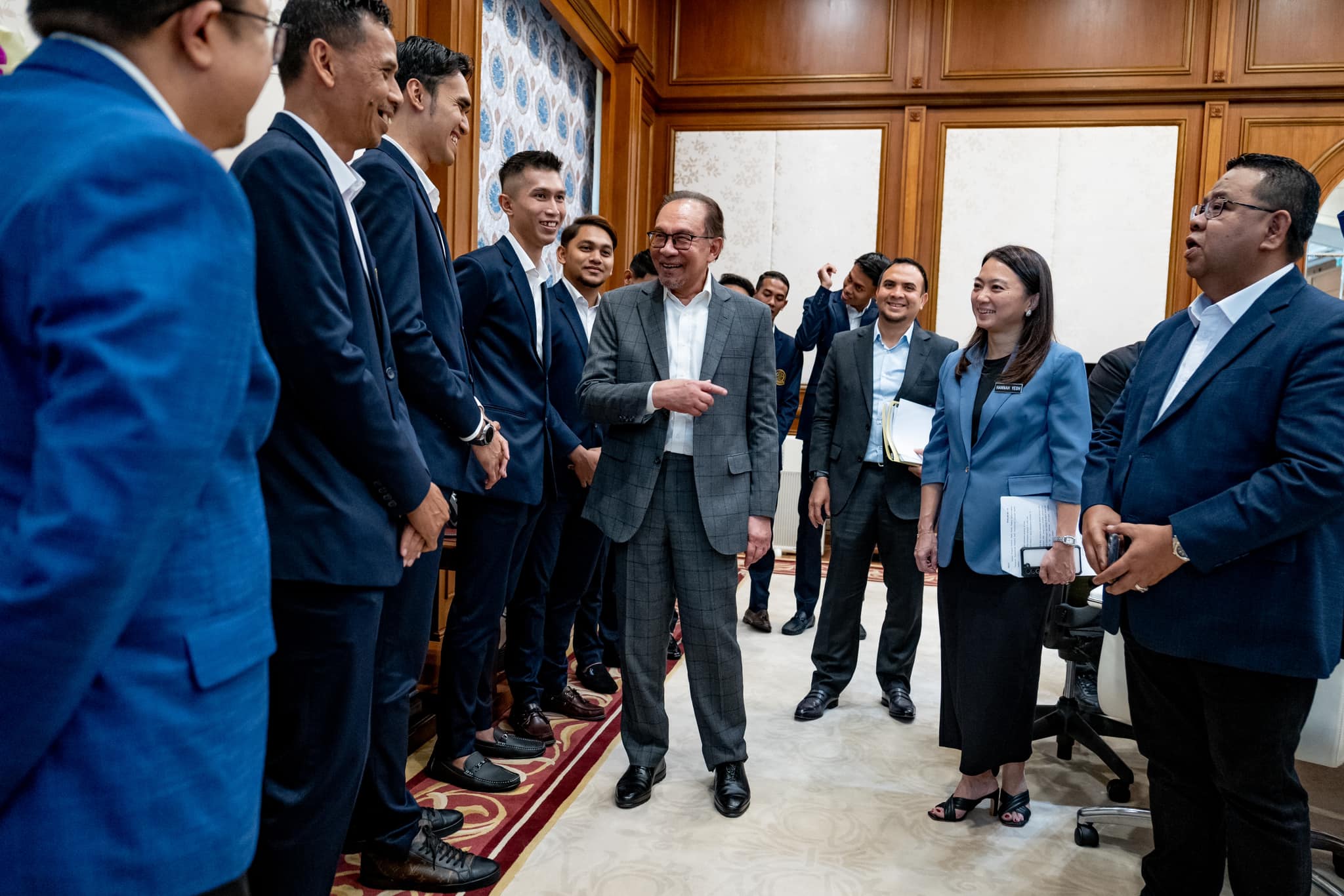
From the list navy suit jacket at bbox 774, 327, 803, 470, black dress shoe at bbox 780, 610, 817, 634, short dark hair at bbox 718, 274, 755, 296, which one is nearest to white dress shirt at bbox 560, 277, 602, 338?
short dark hair at bbox 718, 274, 755, 296

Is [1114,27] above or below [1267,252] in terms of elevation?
above

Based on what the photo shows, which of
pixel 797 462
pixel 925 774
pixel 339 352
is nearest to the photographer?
pixel 339 352

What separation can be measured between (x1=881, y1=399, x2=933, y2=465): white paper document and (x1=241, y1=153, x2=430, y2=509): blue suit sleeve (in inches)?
77.7

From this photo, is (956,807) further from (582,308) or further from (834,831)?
(582,308)

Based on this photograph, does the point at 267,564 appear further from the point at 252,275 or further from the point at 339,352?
the point at 339,352

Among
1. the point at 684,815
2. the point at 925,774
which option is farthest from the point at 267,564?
the point at 925,774

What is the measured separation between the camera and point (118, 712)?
2.31ft

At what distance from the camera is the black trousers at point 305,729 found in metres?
1.31

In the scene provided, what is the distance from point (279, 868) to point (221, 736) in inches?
26.6

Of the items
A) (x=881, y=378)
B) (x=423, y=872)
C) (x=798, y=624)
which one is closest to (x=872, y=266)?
(x=881, y=378)

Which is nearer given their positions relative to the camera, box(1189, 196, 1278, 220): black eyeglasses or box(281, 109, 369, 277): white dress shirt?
box(281, 109, 369, 277): white dress shirt

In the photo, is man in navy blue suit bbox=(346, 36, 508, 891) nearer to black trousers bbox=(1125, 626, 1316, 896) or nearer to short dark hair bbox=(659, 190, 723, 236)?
short dark hair bbox=(659, 190, 723, 236)

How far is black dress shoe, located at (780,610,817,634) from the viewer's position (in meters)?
4.07

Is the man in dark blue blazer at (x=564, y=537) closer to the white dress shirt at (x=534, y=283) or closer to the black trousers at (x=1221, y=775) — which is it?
the white dress shirt at (x=534, y=283)
